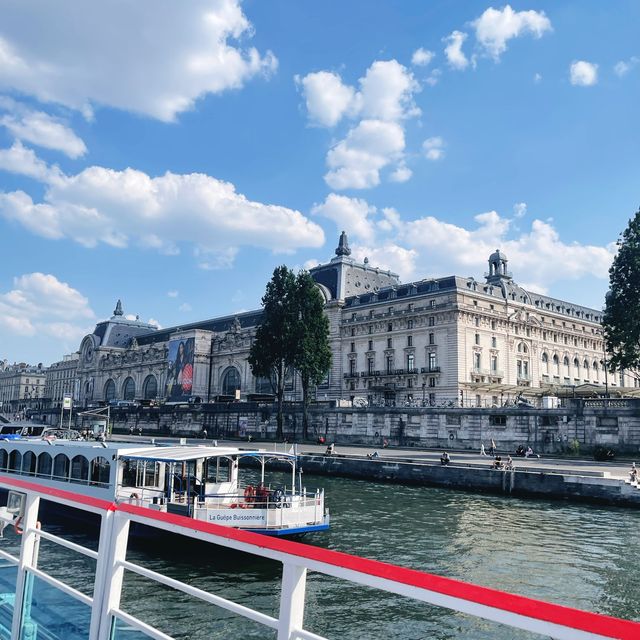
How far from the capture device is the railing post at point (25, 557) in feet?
17.7

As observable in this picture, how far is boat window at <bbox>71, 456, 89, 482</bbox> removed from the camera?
28.2 meters

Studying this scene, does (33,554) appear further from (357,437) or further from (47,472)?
(357,437)

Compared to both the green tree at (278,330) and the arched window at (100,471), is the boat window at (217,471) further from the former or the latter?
the green tree at (278,330)

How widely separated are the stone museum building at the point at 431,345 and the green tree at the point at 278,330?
14.7 m

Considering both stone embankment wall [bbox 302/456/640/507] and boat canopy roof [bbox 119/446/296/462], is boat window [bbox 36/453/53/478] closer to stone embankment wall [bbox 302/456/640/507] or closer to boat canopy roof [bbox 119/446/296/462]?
boat canopy roof [bbox 119/446/296/462]

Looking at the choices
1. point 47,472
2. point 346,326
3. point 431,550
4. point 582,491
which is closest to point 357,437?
point 346,326

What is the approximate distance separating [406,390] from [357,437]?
17.8 metres

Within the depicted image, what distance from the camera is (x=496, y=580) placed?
742 inches

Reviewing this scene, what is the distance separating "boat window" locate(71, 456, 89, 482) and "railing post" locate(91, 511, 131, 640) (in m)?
25.4

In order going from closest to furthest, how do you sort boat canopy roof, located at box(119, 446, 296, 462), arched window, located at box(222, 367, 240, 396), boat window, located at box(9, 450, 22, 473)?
boat canopy roof, located at box(119, 446, 296, 462) → boat window, located at box(9, 450, 22, 473) → arched window, located at box(222, 367, 240, 396)

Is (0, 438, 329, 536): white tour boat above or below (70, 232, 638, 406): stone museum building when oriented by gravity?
below

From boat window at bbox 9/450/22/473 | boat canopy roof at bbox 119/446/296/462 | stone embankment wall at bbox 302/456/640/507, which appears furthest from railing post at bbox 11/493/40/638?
stone embankment wall at bbox 302/456/640/507

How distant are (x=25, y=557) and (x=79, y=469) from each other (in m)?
25.1

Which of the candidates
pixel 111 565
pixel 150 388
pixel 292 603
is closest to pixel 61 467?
pixel 111 565
